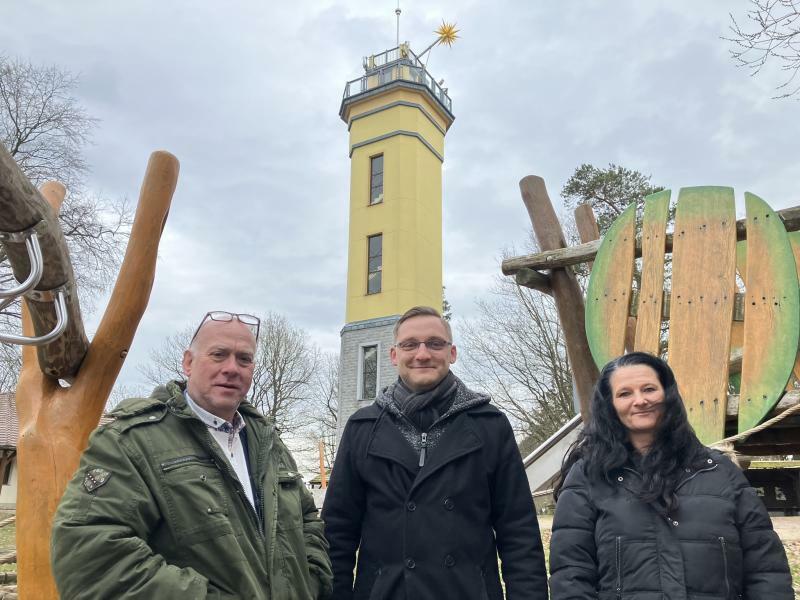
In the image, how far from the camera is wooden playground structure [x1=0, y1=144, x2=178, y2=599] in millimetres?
3197

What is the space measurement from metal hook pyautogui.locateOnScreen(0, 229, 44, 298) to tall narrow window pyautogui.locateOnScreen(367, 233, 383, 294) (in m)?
14.9

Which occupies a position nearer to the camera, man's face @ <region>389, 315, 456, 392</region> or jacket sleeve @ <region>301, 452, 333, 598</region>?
jacket sleeve @ <region>301, 452, 333, 598</region>

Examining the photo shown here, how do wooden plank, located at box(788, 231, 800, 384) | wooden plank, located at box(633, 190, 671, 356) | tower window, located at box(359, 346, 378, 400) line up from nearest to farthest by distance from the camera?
wooden plank, located at box(788, 231, 800, 384) < wooden plank, located at box(633, 190, 671, 356) < tower window, located at box(359, 346, 378, 400)

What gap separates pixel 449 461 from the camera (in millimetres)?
2453

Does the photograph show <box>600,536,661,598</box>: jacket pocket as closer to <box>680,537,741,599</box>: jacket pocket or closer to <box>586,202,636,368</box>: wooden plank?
<box>680,537,741,599</box>: jacket pocket

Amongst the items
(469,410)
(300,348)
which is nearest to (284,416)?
(300,348)

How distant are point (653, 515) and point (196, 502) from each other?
141 cm

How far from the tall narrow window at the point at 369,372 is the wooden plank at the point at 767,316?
1338 centimetres

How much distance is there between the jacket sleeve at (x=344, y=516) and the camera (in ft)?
8.33

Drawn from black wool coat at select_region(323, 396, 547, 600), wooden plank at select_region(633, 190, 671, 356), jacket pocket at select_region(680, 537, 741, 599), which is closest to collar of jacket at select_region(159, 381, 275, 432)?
black wool coat at select_region(323, 396, 547, 600)

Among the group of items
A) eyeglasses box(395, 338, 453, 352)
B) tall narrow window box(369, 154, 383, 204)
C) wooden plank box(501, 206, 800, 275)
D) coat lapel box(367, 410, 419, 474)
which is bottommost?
coat lapel box(367, 410, 419, 474)

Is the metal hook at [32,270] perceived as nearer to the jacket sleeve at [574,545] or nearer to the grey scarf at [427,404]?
the grey scarf at [427,404]

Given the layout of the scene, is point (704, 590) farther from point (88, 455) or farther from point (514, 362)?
point (514, 362)

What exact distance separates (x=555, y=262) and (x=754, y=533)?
2.81 meters
